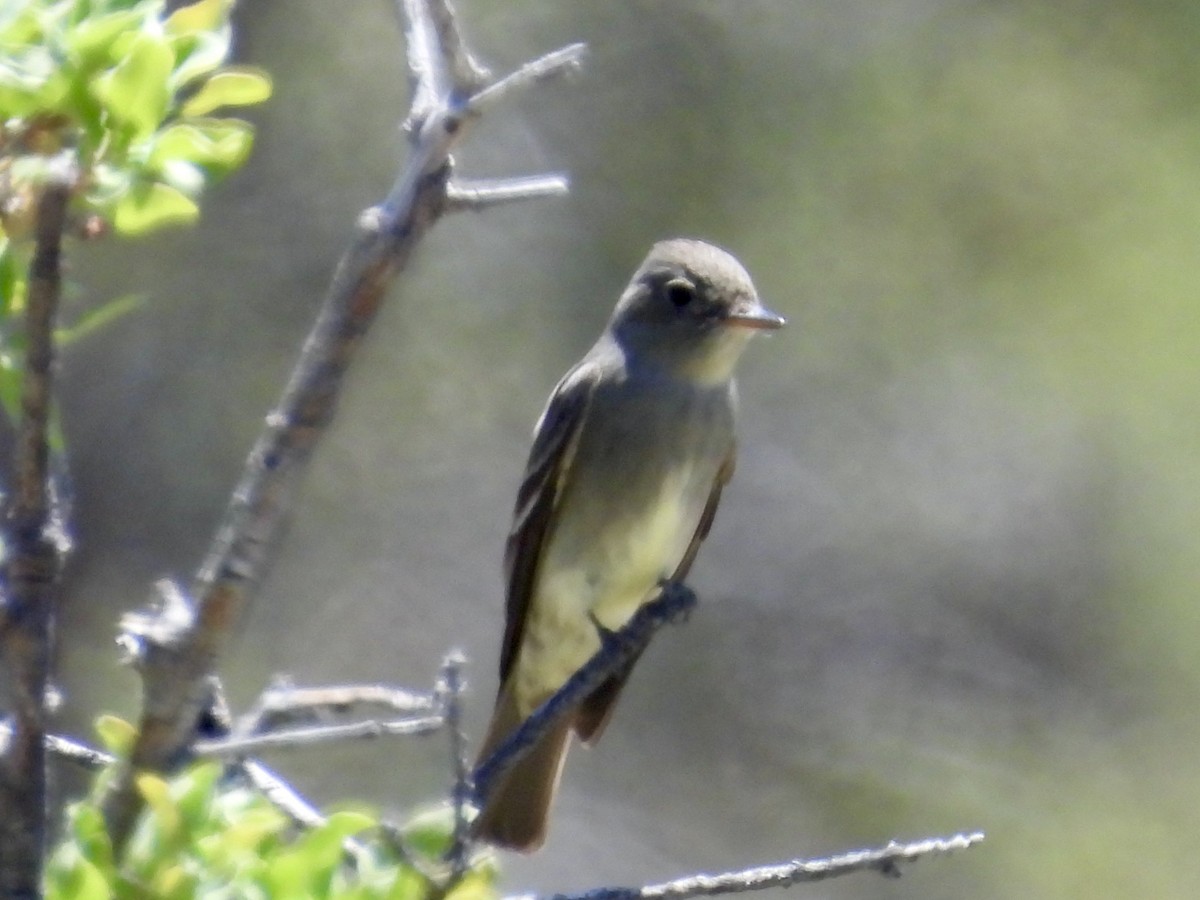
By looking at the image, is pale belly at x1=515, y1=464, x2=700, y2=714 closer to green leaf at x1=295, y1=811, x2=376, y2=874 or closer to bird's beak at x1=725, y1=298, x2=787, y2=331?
bird's beak at x1=725, y1=298, x2=787, y2=331

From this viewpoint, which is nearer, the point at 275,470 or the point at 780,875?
the point at 275,470

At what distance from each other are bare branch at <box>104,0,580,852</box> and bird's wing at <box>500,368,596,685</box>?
1.72 meters

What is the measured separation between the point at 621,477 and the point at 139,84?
1.82 meters

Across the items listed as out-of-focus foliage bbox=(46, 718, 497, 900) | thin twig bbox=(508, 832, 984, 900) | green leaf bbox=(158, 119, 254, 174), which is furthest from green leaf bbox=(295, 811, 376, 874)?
green leaf bbox=(158, 119, 254, 174)

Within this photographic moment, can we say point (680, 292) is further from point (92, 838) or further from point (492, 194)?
point (92, 838)

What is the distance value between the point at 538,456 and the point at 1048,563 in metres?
3.02

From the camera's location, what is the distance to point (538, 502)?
3111mm

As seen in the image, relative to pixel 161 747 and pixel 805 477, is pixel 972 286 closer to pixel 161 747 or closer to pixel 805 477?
pixel 805 477

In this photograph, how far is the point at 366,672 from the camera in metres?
5.05

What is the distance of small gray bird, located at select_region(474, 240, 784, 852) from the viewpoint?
3014 millimetres

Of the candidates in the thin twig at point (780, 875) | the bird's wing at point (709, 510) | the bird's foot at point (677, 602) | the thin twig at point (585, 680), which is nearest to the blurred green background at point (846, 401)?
the bird's wing at point (709, 510)

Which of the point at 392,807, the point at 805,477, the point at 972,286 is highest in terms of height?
the point at 972,286

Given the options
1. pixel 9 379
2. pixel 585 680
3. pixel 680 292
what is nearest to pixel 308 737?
pixel 9 379

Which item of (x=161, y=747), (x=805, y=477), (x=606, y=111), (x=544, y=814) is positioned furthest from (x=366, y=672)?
(x=161, y=747)
